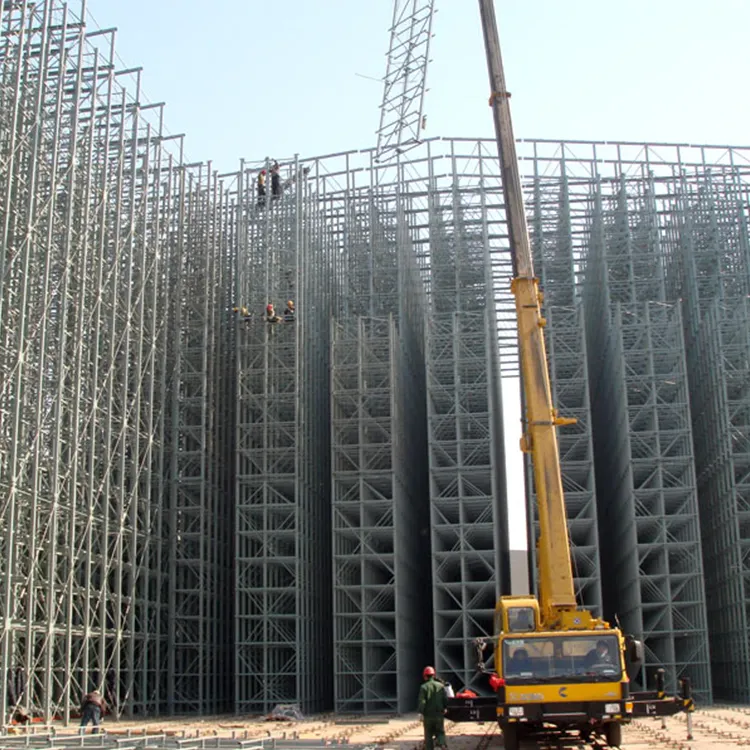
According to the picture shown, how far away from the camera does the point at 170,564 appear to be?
42438 mm

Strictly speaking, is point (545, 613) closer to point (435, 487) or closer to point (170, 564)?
point (435, 487)

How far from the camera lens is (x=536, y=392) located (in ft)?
77.8

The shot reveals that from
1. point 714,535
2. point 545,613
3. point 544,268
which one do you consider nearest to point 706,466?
point 714,535

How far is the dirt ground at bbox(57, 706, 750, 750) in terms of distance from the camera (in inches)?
872

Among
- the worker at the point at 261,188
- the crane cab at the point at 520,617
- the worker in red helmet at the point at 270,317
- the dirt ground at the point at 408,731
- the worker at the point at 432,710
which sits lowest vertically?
the dirt ground at the point at 408,731

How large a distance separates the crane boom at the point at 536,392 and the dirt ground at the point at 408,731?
10.6ft

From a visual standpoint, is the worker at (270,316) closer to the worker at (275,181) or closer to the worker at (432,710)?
the worker at (275,181)

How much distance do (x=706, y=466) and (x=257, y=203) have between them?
76.8 feet

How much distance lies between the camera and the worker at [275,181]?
1916 inches

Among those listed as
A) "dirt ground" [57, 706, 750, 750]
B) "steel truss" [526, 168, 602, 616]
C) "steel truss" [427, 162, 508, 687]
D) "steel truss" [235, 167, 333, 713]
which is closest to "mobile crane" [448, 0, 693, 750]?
"dirt ground" [57, 706, 750, 750]

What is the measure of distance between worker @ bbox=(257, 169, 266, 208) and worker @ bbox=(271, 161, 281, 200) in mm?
430

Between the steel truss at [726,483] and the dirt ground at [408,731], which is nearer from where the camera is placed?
the dirt ground at [408,731]

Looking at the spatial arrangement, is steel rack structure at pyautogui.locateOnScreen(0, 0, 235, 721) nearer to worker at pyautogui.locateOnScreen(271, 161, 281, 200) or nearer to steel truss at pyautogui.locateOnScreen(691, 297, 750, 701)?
worker at pyautogui.locateOnScreen(271, 161, 281, 200)

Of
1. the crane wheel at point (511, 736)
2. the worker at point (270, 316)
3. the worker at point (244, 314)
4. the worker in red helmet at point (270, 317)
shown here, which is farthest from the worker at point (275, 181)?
the crane wheel at point (511, 736)
